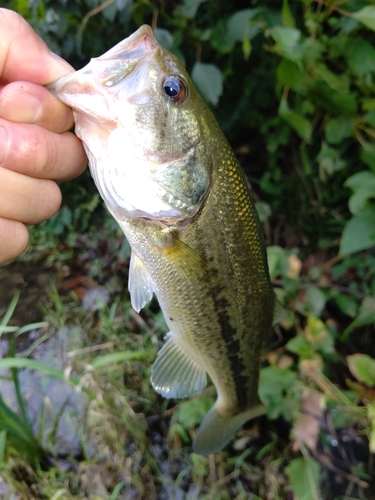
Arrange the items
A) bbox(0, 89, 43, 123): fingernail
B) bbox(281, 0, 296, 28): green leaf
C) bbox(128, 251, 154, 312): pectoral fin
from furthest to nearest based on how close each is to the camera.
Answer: bbox(281, 0, 296, 28): green leaf → bbox(128, 251, 154, 312): pectoral fin → bbox(0, 89, 43, 123): fingernail

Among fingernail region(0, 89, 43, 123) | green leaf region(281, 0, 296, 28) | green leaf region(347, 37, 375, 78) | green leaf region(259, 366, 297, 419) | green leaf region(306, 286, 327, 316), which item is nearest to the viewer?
fingernail region(0, 89, 43, 123)

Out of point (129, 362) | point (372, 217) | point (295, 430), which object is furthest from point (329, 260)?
point (129, 362)

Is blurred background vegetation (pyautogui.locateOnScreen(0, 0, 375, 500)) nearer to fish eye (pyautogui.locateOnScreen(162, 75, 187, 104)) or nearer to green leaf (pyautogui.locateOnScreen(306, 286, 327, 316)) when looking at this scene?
green leaf (pyautogui.locateOnScreen(306, 286, 327, 316))

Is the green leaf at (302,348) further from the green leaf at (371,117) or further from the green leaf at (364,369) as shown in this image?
the green leaf at (371,117)

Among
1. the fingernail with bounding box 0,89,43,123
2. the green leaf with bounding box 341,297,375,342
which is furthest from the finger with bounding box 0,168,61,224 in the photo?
the green leaf with bounding box 341,297,375,342

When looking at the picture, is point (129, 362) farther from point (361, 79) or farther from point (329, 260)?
point (361, 79)

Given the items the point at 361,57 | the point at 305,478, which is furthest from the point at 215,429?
the point at 361,57

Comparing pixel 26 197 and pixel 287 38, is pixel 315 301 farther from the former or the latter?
pixel 26 197

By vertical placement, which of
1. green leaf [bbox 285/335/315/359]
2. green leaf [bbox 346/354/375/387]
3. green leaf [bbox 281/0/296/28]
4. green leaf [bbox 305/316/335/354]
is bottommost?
green leaf [bbox 285/335/315/359]
